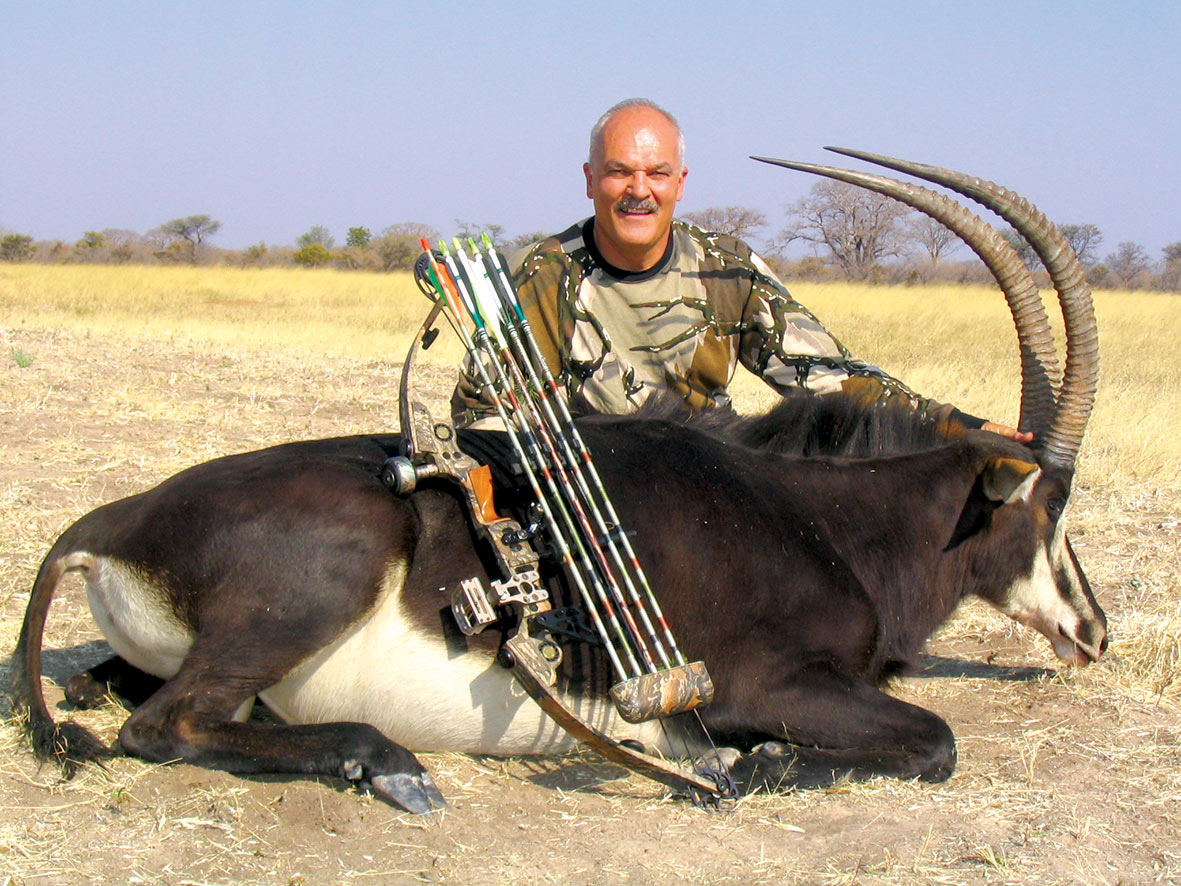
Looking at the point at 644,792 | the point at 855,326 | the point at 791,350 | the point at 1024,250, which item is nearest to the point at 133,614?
the point at 644,792

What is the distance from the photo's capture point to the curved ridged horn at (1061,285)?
415 cm

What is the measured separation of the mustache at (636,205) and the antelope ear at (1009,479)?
1.81 meters

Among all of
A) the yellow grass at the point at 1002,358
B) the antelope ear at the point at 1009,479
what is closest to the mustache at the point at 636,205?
the antelope ear at the point at 1009,479

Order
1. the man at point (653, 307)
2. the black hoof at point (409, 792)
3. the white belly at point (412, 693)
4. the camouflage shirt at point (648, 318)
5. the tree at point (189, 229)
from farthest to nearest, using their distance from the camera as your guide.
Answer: the tree at point (189, 229)
the camouflage shirt at point (648, 318)
the man at point (653, 307)
the white belly at point (412, 693)
the black hoof at point (409, 792)

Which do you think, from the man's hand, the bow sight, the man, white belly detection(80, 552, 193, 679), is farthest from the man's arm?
white belly detection(80, 552, 193, 679)

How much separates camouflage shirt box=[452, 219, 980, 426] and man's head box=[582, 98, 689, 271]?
0.82ft

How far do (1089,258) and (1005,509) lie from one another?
58.4 meters

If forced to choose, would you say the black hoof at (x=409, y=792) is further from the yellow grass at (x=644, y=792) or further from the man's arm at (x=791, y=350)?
the man's arm at (x=791, y=350)

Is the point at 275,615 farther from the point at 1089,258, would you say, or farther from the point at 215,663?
the point at 1089,258

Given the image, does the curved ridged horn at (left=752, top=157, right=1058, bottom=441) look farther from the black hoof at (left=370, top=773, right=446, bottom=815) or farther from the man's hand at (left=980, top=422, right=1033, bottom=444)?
the black hoof at (left=370, top=773, right=446, bottom=815)

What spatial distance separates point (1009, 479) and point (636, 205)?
196 cm

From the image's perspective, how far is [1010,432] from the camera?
446 cm

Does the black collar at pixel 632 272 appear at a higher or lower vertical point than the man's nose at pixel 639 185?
lower

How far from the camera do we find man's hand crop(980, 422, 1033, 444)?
4.39m
